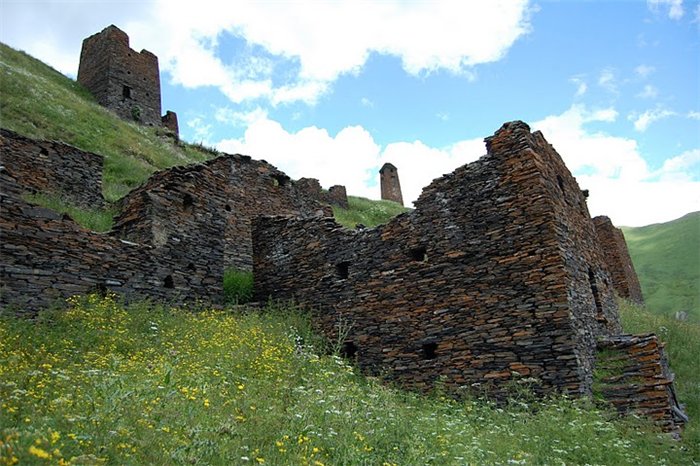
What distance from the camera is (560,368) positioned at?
26.8ft

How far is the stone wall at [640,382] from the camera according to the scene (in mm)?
7910

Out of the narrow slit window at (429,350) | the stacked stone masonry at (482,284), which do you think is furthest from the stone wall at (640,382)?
the narrow slit window at (429,350)

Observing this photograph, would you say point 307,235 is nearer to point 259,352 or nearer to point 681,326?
point 259,352

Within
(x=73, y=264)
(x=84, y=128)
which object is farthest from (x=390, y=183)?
(x=73, y=264)

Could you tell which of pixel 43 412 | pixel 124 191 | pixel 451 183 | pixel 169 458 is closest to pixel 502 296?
pixel 451 183

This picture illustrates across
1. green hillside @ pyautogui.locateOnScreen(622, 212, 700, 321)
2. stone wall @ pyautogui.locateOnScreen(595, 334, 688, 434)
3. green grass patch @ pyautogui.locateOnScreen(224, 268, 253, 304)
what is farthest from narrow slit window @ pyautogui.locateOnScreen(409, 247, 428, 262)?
green hillside @ pyautogui.locateOnScreen(622, 212, 700, 321)

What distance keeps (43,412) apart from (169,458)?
133cm

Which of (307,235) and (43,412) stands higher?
(307,235)

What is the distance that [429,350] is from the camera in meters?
9.83

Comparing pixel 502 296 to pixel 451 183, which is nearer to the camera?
pixel 502 296

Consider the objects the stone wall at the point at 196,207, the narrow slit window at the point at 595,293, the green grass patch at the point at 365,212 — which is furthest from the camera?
the green grass patch at the point at 365,212

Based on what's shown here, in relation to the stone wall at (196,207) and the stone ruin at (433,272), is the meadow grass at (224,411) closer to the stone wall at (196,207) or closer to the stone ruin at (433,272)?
the stone ruin at (433,272)

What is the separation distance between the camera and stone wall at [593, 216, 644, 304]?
21406 mm

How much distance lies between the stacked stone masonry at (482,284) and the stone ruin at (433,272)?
1.0 inches
